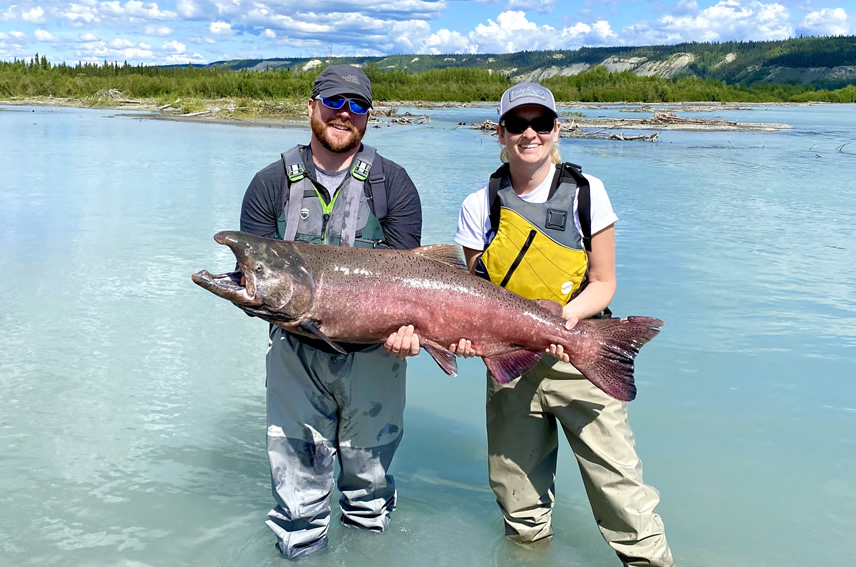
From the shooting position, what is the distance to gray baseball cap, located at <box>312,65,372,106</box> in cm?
353

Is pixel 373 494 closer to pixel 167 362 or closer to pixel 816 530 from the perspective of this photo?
pixel 816 530

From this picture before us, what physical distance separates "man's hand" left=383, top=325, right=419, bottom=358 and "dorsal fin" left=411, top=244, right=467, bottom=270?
38 cm

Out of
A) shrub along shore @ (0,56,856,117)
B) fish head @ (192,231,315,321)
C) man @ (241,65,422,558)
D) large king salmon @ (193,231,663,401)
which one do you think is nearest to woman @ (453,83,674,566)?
large king salmon @ (193,231,663,401)

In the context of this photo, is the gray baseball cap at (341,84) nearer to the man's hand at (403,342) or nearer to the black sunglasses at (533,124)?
the black sunglasses at (533,124)

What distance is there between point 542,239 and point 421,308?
701mm

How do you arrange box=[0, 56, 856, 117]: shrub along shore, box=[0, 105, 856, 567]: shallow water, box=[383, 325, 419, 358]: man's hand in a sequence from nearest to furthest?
box=[383, 325, 419, 358]: man's hand
box=[0, 105, 856, 567]: shallow water
box=[0, 56, 856, 117]: shrub along shore

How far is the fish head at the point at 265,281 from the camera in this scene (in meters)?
3.30

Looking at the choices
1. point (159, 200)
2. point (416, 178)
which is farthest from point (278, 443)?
point (416, 178)

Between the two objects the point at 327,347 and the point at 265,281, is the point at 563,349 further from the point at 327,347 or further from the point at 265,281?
the point at 265,281

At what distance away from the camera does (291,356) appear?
12.1 ft

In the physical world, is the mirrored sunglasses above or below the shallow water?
above

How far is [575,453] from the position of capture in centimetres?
368

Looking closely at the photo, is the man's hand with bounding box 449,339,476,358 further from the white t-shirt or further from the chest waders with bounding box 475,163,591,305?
the white t-shirt

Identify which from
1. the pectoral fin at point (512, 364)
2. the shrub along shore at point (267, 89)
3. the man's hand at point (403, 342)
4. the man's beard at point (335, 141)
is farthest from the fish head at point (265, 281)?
the shrub along shore at point (267, 89)
